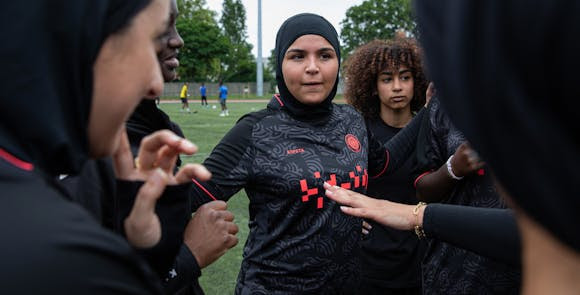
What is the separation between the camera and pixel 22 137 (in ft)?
2.86

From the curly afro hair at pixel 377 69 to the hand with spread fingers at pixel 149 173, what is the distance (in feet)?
9.19

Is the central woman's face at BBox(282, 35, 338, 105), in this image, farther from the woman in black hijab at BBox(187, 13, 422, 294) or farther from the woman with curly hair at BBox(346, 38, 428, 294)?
the woman with curly hair at BBox(346, 38, 428, 294)

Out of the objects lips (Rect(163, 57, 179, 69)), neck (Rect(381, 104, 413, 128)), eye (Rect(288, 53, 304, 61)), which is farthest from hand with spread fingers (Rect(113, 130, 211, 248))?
neck (Rect(381, 104, 413, 128))

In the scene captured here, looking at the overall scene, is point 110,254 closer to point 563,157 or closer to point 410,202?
point 563,157

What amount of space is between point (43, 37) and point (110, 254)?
1.41 ft

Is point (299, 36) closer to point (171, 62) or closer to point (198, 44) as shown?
point (171, 62)

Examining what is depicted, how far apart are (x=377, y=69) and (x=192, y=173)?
9.42 ft

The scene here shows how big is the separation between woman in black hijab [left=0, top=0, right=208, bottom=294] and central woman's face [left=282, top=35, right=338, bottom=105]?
1.50 metres

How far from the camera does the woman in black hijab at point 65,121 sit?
72 centimetres

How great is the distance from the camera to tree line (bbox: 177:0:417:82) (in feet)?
195

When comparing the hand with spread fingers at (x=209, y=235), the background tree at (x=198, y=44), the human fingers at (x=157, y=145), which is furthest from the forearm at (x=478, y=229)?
the background tree at (x=198, y=44)

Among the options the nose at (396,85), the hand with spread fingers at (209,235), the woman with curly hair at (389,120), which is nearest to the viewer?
the hand with spread fingers at (209,235)

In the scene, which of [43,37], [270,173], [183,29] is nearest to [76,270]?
[43,37]

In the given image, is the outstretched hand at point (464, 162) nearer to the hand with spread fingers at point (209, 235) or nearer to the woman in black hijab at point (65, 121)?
the hand with spread fingers at point (209, 235)
